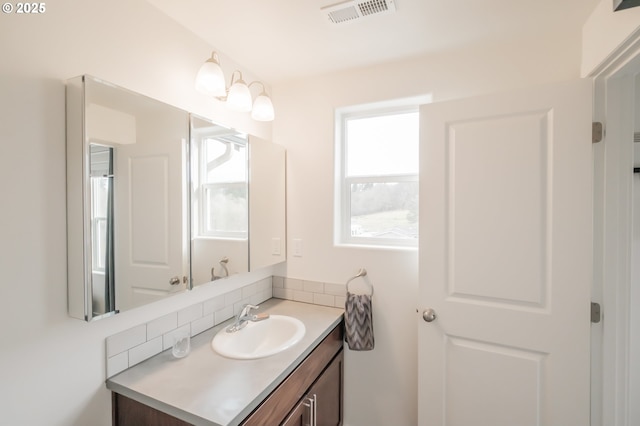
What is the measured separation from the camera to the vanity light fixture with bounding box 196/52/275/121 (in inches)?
52.7

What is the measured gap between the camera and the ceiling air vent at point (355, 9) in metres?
1.24

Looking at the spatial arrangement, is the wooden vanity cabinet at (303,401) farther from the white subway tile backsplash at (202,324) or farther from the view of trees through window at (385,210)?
the view of trees through window at (385,210)

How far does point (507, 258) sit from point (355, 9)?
1.35 meters

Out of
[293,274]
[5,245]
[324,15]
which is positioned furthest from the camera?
[293,274]

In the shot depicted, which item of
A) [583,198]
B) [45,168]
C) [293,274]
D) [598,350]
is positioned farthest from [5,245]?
[598,350]

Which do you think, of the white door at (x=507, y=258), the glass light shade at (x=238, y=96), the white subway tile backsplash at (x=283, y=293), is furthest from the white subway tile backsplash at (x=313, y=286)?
the glass light shade at (x=238, y=96)

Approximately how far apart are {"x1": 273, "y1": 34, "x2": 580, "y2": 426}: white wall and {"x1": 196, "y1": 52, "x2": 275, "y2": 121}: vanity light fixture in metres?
0.36

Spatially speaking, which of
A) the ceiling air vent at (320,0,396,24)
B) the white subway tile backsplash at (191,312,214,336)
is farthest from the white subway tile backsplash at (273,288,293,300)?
the ceiling air vent at (320,0,396,24)

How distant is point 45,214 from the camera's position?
0.92 m

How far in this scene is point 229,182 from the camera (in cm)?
161

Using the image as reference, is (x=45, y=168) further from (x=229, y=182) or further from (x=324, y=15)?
(x=324, y=15)

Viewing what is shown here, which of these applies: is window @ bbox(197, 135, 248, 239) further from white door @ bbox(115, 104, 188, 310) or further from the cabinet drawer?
the cabinet drawer

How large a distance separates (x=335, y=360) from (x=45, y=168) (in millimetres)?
1641

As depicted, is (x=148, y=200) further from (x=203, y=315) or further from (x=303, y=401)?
(x=303, y=401)
